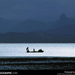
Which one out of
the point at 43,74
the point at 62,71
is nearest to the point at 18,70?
the point at 43,74

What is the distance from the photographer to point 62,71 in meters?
13.4

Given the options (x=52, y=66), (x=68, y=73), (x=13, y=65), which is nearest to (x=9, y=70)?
(x=13, y=65)

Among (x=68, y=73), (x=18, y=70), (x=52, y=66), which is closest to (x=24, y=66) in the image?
(x=18, y=70)

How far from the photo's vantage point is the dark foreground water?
1304cm

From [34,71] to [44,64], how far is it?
0.72 m

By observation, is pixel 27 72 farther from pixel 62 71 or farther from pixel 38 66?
pixel 62 71

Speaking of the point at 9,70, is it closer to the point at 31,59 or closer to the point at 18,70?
the point at 18,70

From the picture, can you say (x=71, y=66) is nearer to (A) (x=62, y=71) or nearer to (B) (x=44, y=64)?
(A) (x=62, y=71)

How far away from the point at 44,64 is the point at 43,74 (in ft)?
1.96

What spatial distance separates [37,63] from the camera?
13.2 metres

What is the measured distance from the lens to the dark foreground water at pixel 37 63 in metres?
13.0

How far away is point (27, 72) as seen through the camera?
13234 mm

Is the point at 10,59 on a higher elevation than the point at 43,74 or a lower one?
higher

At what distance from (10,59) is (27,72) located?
4.05 feet
